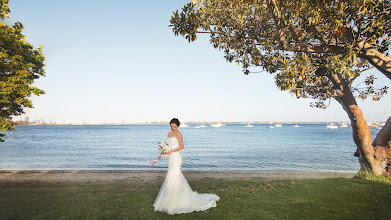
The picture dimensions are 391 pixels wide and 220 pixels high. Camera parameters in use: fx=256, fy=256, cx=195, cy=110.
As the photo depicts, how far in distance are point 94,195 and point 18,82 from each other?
19.6ft

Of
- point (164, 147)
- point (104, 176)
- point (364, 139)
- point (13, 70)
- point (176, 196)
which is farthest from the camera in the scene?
point (104, 176)

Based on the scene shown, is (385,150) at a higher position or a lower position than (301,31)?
lower

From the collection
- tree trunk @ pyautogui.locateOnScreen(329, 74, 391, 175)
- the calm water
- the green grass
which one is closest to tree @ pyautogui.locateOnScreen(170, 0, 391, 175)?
tree trunk @ pyautogui.locateOnScreen(329, 74, 391, 175)

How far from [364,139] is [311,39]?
545cm

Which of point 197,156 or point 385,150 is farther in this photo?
point 197,156

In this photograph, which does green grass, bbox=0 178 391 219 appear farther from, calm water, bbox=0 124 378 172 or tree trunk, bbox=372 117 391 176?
calm water, bbox=0 124 378 172

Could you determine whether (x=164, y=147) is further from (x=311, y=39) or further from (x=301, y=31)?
(x=311, y=39)

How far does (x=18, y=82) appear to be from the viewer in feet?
36.4

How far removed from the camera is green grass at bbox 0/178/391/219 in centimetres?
730

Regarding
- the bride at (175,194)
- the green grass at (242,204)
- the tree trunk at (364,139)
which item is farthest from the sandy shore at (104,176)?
the bride at (175,194)

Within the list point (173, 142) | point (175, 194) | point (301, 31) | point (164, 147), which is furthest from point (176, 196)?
point (301, 31)

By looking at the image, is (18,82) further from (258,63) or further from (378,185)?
(378,185)

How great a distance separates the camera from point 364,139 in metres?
12.3

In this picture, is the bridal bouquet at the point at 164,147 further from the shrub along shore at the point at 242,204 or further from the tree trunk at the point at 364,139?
the tree trunk at the point at 364,139
